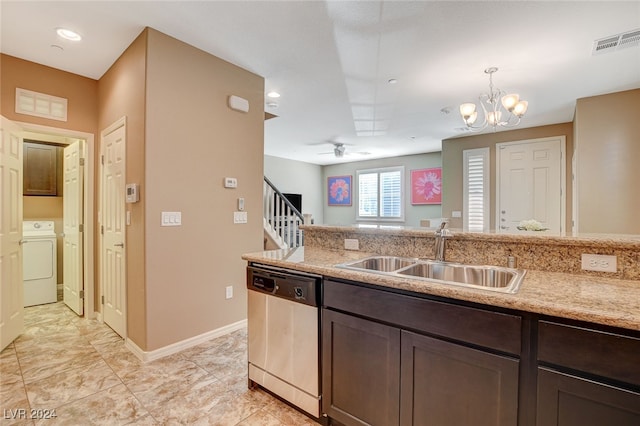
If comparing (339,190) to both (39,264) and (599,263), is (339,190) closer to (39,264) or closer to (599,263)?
(39,264)

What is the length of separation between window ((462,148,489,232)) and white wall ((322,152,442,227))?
139 centimetres

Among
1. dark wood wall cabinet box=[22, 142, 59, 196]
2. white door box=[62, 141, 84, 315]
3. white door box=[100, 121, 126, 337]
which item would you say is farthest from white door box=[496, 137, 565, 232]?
dark wood wall cabinet box=[22, 142, 59, 196]

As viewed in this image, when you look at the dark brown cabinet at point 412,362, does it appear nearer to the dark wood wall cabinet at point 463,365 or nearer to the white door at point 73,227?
the dark wood wall cabinet at point 463,365

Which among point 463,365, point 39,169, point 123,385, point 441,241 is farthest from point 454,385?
point 39,169

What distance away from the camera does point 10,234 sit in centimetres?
280

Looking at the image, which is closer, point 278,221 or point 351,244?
point 351,244

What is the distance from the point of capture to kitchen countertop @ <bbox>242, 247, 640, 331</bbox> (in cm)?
100

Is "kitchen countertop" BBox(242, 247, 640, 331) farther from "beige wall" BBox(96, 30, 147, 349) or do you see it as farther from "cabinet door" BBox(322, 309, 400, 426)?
"beige wall" BBox(96, 30, 147, 349)

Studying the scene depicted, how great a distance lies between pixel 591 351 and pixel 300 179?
26.0 ft

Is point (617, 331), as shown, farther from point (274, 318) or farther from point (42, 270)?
point (42, 270)

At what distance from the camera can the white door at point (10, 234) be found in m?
2.66

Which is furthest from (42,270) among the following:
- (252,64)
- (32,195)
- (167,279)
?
(252,64)

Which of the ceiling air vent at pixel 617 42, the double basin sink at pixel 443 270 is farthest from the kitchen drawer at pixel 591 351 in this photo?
the ceiling air vent at pixel 617 42

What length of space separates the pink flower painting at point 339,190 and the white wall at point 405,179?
0.12m
